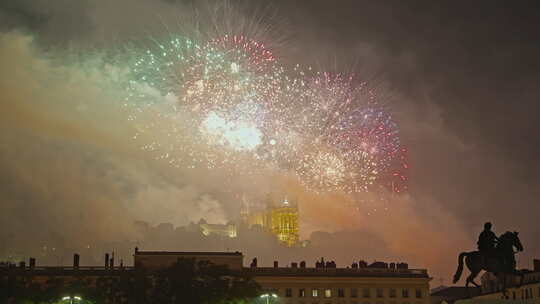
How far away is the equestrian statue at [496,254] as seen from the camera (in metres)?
36.2

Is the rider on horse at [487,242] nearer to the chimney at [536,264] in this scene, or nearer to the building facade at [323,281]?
the chimney at [536,264]

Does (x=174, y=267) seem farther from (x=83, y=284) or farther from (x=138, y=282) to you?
(x=83, y=284)

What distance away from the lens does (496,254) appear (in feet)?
119

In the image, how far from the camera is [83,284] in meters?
94.2

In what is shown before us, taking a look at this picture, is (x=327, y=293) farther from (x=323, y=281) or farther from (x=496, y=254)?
(x=496, y=254)

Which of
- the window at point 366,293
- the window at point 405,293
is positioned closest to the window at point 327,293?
the window at point 366,293

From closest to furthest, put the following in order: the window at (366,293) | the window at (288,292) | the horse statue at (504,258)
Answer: the horse statue at (504,258)
the window at (288,292)
the window at (366,293)

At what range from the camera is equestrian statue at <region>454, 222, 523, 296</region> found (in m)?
36.2

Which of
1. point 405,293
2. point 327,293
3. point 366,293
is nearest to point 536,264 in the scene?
point 405,293

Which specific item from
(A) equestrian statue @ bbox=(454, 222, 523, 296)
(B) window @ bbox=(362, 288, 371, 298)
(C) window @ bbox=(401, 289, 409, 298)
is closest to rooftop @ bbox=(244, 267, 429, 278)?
(C) window @ bbox=(401, 289, 409, 298)

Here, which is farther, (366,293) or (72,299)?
(366,293)

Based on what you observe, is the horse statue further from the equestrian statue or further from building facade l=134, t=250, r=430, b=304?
building facade l=134, t=250, r=430, b=304

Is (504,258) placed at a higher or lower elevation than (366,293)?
lower

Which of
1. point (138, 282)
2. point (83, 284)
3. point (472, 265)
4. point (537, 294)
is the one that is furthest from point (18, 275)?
point (472, 265)
